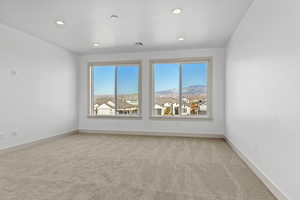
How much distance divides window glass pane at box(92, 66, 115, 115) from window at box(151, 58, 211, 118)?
4.66 ft

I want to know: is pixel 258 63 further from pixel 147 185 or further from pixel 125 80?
pixel 125 80

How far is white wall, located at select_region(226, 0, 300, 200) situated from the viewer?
1702 millimetres

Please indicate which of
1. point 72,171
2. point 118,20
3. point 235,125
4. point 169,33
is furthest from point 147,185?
point 169,33

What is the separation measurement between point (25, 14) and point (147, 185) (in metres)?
3.53

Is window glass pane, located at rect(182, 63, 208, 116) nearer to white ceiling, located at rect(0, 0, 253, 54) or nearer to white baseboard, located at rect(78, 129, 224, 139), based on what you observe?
white baseboard, located at rect(78, 129, 224, 139)

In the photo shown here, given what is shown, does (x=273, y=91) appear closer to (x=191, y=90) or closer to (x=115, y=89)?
(x=191, y=90)

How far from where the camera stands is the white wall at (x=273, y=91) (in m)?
1.70

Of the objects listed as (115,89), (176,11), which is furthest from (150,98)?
(176,11)

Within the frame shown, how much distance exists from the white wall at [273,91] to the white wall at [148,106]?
6.33 ft

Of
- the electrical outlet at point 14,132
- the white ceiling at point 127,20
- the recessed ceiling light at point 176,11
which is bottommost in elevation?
the electrical outlet at point 14,132

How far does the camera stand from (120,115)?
6000mm

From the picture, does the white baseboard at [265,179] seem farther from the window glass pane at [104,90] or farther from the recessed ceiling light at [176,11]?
the window glass pane at [104,90]

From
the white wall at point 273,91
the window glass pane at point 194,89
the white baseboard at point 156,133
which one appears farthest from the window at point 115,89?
the white wall at point 273,91

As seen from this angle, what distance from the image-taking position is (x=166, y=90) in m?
5.80
